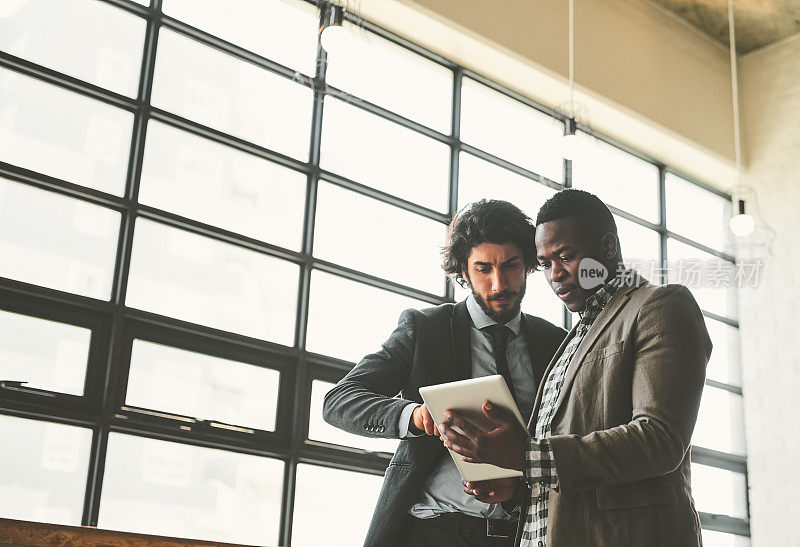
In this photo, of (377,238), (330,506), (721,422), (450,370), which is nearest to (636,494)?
(450,370)

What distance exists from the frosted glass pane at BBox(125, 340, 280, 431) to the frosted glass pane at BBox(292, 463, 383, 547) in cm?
31

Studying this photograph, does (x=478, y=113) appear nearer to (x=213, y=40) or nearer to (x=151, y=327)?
(x=213, y=40)

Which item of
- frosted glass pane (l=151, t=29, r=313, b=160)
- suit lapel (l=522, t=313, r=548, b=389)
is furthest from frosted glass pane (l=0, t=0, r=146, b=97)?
suit lapel (l=522, t=313, r=548, b=389)

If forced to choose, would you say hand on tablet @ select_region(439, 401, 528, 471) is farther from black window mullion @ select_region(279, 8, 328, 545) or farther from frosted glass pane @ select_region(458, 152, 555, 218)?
frosted glass pane @ select_region(458, 152, 555, 218)

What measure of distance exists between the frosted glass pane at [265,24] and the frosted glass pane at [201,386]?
1.40 metres

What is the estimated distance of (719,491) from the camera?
18.0 feet

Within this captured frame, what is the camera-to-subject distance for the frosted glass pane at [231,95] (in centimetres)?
373

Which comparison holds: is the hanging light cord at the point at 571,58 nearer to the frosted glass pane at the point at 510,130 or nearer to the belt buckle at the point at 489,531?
the frosted glass pane at the point at 510,130

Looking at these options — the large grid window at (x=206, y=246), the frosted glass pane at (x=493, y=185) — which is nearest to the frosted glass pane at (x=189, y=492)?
the large grid window at (x=206, y=246)

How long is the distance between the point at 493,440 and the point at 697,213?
189 inches

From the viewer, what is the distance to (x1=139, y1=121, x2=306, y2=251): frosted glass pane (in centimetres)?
359

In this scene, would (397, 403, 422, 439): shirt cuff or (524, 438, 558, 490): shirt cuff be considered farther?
(397, 403, 422, 439): shirt cuff

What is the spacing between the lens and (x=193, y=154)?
3711 millimetres

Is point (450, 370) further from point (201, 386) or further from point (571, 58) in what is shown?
point (571, 58)
